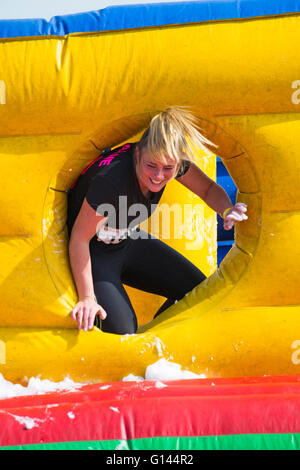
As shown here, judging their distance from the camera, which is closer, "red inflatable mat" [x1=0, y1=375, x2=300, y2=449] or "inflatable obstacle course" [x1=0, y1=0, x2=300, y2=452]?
"red inflatable mat" [x1=0, y1=375, x2=300, y2=449]

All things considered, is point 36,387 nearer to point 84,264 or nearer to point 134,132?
point 84,264

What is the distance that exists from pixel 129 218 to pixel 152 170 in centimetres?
17

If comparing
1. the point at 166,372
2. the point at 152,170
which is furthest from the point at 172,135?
the point at 166,372

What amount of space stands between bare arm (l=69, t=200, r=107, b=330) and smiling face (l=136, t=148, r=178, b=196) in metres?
0.14

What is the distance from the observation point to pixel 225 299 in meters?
1.37

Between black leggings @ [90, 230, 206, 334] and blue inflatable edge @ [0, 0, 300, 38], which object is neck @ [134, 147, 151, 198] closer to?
black leggings @ [90, 230, 206, 334]

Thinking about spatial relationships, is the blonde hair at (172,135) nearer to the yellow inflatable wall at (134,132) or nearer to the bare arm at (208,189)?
the yellow inflatable wall at (134,132)

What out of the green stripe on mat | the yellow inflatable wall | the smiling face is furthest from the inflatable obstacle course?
the green stripe on mat

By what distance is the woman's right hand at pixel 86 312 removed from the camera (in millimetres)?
1343

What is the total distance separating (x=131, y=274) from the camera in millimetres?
1556

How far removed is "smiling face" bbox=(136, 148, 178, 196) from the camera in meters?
1.30

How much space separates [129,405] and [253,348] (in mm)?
367
